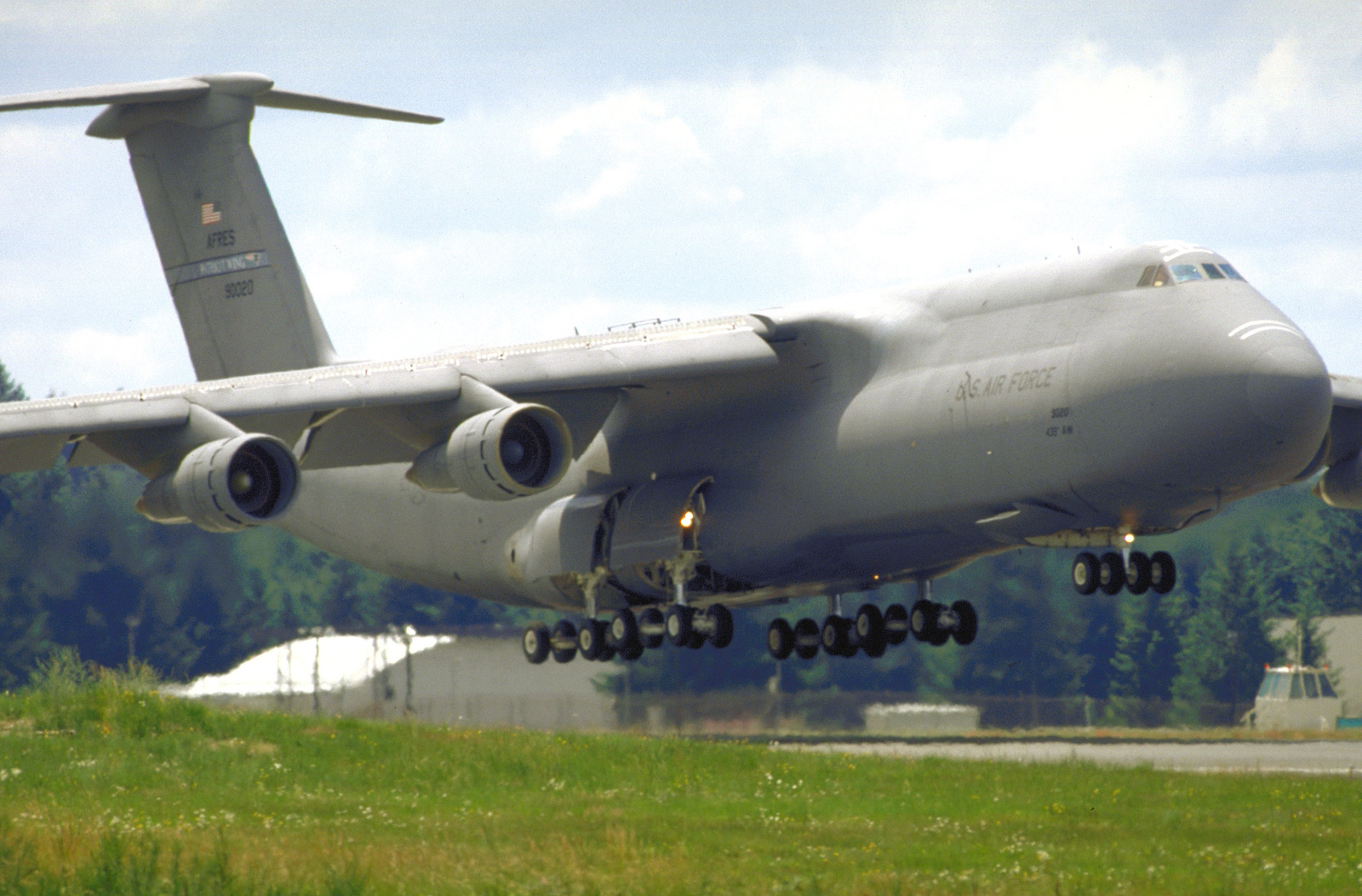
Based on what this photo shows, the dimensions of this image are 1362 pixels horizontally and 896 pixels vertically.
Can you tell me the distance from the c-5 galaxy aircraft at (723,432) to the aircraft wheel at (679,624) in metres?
0.04

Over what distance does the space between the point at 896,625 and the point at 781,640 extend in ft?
5.07

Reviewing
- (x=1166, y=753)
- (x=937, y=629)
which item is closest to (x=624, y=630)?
(x=937, y=629)

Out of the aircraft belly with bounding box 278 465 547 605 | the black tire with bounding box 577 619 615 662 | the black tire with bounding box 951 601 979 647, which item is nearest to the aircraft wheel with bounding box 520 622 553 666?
the aircraft belly with bounding box 278 465 547 605

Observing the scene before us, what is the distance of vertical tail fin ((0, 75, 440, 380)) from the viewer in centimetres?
2400

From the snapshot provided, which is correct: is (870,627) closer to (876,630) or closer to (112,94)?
(876,630)

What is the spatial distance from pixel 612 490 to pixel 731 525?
1962mm

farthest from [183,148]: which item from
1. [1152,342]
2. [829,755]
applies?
[1152,342]

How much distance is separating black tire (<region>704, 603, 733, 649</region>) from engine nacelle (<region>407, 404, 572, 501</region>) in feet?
11.7

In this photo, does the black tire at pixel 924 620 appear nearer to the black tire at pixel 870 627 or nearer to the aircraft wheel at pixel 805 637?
the black tire at pixel 870 627

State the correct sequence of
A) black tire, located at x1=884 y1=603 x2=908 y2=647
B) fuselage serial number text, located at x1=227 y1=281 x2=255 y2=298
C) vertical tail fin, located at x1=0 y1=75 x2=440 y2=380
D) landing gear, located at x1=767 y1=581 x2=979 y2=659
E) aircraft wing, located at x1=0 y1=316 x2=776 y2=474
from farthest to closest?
1. fuselage serial number text, located at x1=227 y1=281 x2=255 y2=298
2. vertical tail fin, located at x1=0 y1=75 x2=440 y2=380
3. black tire, located at x1=884 y1=603 x2=908 y2=647
4. landing gear, located at x1=767 y1=581 x2=979 y2=659
5. aircraft wing, located at x1=0 y1=316 x2=776 y2=474

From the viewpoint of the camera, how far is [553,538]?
21234 millimetres

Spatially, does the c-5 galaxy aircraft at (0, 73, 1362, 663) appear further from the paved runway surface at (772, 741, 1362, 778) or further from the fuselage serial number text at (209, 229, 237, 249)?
the paved runway surface at (772, 741, 1362, 778)

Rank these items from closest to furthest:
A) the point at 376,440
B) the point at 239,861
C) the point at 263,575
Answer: the point at 239,861 < the point at 376,440 < the point at 263,575

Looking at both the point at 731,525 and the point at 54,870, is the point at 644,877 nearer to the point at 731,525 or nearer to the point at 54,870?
the point at 54,870
